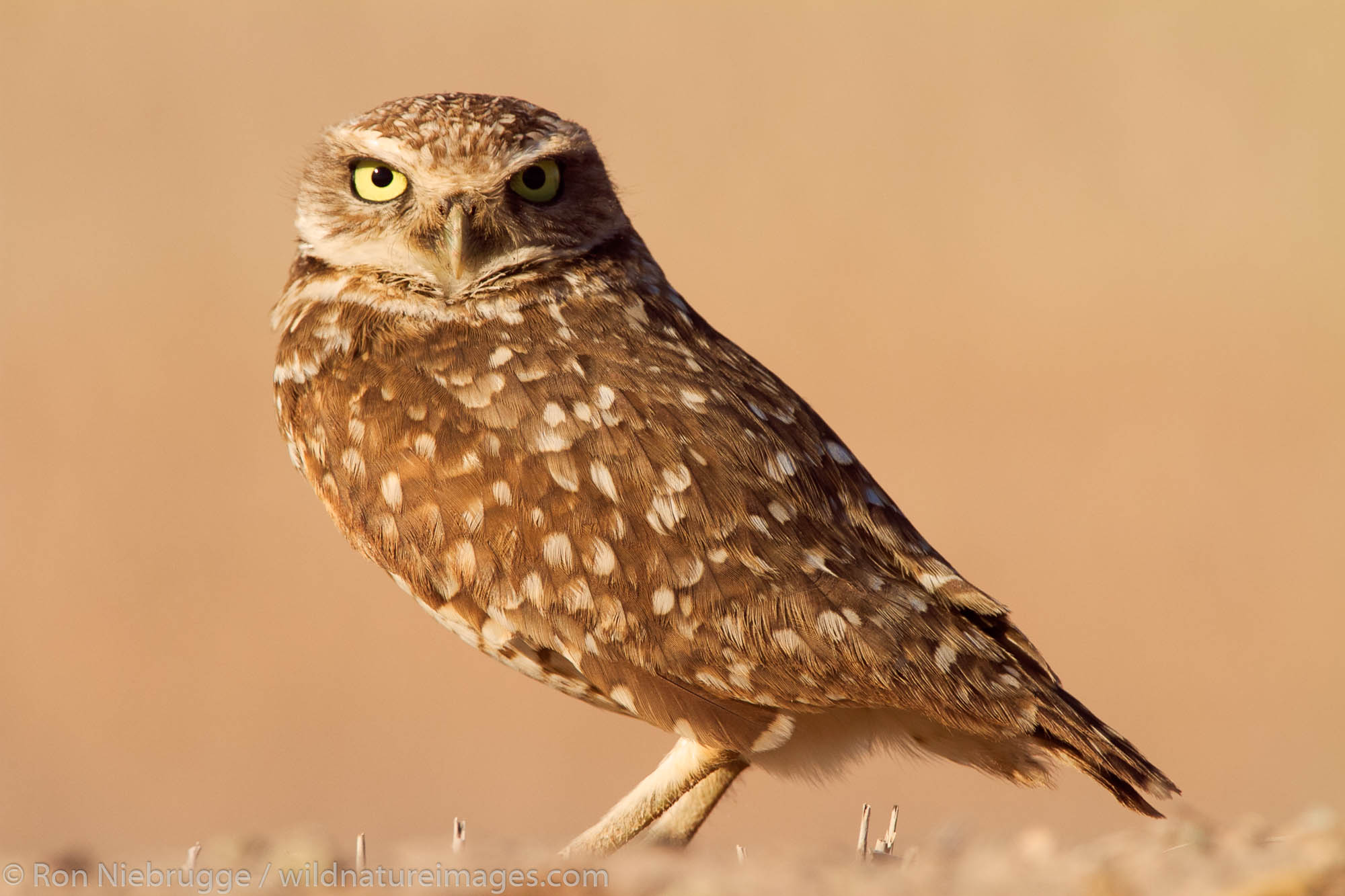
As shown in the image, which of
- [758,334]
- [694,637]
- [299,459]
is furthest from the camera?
[758,334]

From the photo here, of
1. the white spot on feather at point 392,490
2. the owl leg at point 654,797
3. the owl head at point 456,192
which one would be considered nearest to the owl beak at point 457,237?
the owl head at point 456,192

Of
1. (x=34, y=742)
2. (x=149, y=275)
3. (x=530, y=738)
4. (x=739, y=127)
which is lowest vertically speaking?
(x=34, y=742)

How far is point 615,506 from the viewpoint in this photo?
369 centimetres

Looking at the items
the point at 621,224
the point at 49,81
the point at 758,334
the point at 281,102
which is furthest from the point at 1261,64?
the point at 621,224

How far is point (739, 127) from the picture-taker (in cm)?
2578

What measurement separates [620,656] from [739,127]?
2309 cm

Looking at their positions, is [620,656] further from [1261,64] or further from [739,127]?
[1261,64]

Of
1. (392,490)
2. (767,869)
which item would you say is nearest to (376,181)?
(392,490)

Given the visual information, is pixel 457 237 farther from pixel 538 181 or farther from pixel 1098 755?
pixel 1098 755

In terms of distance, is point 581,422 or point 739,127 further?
point 739,127
